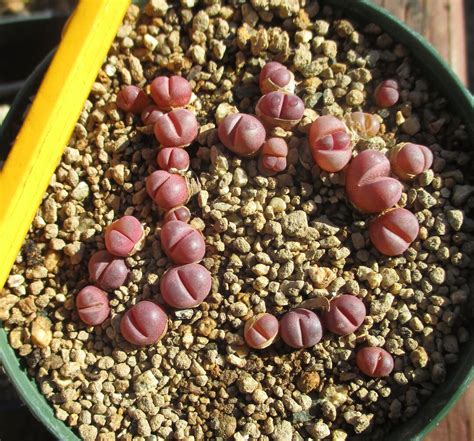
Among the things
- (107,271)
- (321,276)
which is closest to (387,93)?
(321,276)

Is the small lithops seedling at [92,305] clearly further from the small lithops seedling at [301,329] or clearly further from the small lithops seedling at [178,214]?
the small lithops seedling at [301,329]

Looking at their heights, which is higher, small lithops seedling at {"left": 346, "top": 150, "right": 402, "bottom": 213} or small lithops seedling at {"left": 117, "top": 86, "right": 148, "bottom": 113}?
small lithops seedling at {"left": 346, "top": 150, "right": 402, "bottom": 213}

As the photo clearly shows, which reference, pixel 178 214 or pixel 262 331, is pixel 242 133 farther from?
pixel 262 331

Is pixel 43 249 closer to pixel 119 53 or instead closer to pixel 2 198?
pixel 2 198

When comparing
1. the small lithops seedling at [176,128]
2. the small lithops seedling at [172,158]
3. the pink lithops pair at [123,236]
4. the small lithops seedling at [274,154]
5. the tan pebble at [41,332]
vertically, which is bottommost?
→ the tan pebble at [41,332]

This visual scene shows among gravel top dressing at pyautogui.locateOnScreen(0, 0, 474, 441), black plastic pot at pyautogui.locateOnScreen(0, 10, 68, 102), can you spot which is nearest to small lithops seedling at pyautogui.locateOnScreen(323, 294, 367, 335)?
gravel top dressing at pyautogui.locateOnScreen(0, 0, 474, 441)

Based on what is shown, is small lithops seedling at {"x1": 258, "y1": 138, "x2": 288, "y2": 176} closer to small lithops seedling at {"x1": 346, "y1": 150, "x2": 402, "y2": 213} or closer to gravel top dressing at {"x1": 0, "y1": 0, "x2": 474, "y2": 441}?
gravel top dressing at {"x1": 0, "y1": 0, "x2": 474, "y2": 441}

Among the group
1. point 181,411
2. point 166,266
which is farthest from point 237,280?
point 181,411

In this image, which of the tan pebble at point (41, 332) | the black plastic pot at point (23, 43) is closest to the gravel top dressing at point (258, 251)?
the tan pebble at point (41, 332)
